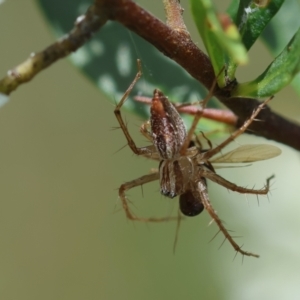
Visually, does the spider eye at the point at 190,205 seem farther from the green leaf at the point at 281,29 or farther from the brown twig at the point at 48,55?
the brown twig at the point at 48,55

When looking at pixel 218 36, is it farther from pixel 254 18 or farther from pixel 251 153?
pixel 251 153

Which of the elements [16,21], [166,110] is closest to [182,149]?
[166,110]

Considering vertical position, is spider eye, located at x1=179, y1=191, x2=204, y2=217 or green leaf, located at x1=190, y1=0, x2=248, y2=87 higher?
green leaf, located at x1=190, y1=0, x2=248, y2=87

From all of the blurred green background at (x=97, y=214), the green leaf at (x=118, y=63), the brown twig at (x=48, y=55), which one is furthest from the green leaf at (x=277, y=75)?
the blurred green background at (x=97, y=214)

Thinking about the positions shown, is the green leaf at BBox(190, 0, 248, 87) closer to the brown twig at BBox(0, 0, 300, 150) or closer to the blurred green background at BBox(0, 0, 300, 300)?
the brown twig at BBox(0, 0, 300, 150)

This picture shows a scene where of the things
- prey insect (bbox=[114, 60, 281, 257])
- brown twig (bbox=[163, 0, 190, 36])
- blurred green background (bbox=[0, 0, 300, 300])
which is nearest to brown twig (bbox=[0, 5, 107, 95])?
brown twig (bbox=[163, 0, 190, 36])

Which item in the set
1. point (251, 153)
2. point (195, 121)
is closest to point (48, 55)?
point (195, 121)

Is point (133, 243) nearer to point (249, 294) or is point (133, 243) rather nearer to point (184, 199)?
point (249, 294)
